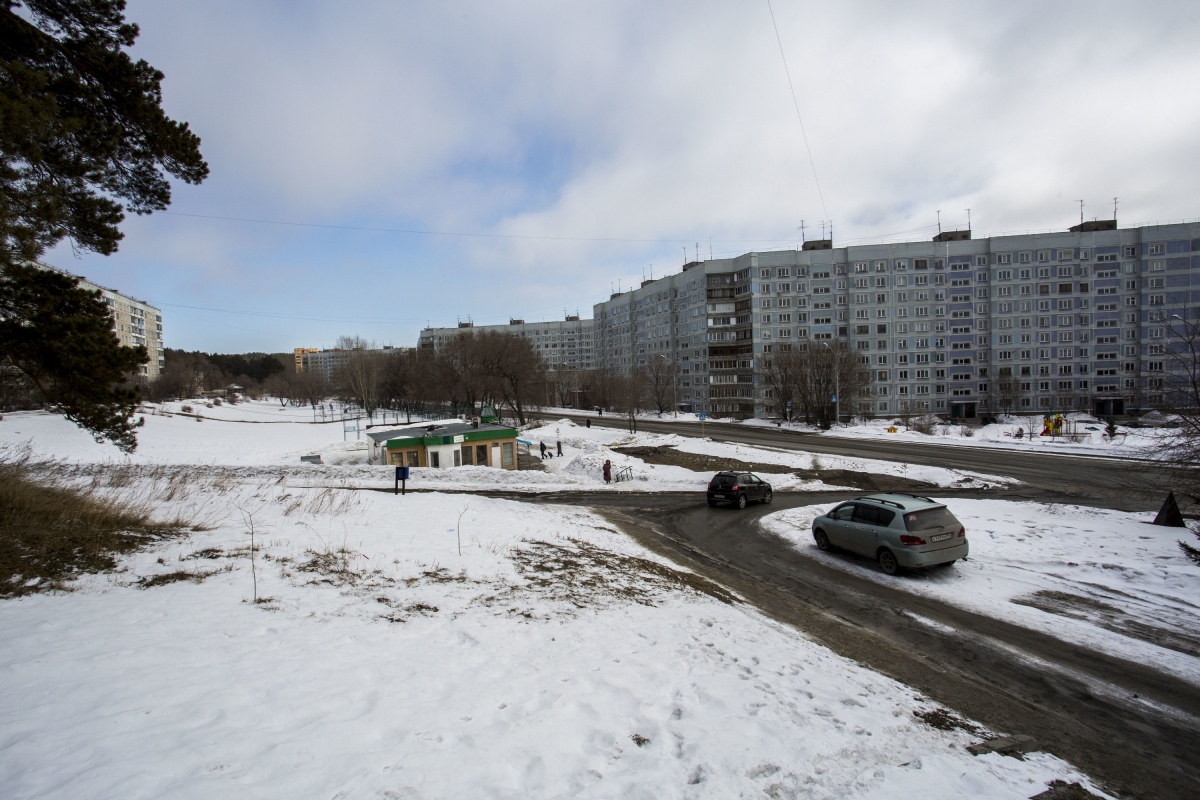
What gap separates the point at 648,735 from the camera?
4.57 m

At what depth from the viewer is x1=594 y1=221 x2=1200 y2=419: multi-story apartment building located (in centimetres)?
7562

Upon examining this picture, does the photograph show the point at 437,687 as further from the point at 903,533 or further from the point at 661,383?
the point at 661,383

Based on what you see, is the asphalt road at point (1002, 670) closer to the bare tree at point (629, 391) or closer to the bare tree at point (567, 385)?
the bare tree at point (629, 391)

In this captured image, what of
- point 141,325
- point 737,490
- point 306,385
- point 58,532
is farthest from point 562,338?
point 58,532

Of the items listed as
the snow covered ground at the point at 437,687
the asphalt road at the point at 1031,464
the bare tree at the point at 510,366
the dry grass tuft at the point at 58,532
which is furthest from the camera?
the bare tree at the point at 510,366

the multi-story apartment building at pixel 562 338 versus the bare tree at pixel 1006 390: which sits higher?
the multi-story apartment building at pixel 562 338

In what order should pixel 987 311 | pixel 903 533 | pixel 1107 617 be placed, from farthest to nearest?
pixel 987 311
pixel 903 533
pixel 1107 617

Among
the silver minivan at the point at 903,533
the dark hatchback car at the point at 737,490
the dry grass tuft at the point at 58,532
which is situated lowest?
the dark hatchback car at the point at 737,490

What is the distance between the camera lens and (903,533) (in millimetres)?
11492

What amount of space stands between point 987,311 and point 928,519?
3383 inches

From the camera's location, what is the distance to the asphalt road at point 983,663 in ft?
17.7

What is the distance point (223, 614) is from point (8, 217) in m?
5.74

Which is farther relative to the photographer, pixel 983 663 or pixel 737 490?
pixel 737 490

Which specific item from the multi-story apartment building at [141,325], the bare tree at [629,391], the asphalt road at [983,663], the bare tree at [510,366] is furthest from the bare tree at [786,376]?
the multi-story apartment building at [141,325]
